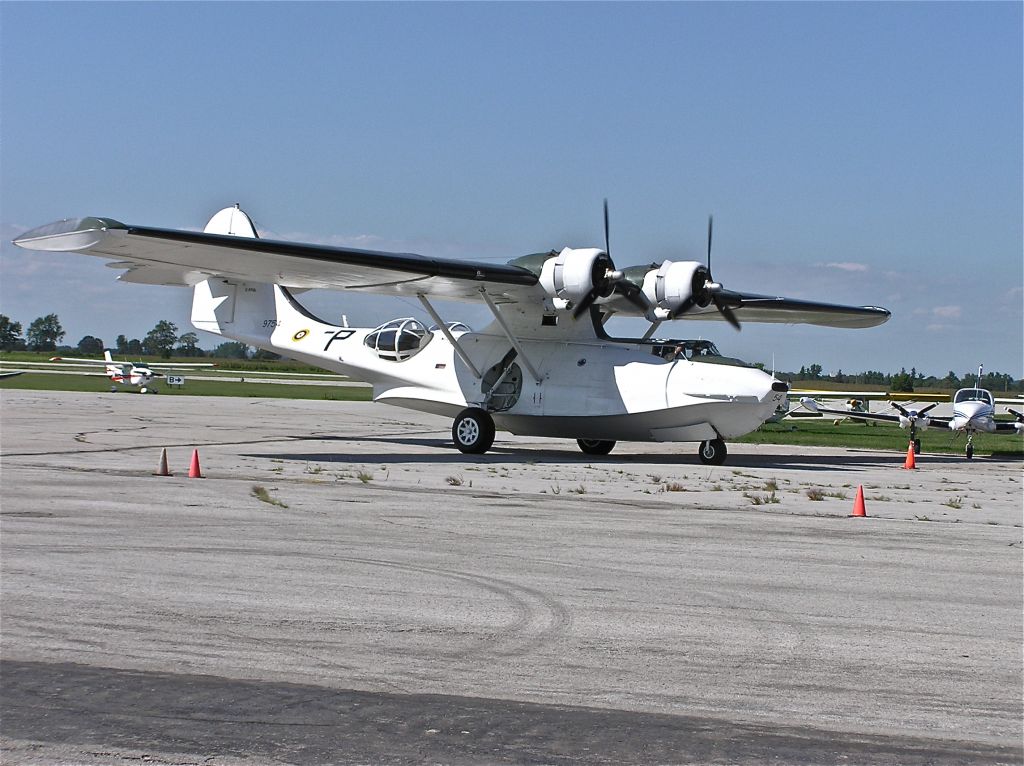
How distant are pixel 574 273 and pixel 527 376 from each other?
3.07 meters

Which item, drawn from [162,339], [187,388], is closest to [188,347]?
[162,339]

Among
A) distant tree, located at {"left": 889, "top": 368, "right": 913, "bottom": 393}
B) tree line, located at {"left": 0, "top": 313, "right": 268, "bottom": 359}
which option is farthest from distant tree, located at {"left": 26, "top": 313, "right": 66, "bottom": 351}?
distant tree, located at {"left": 889, "top": 368, "right": 913, "bottom": 393}

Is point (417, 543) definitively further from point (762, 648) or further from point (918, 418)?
point (918, 418)

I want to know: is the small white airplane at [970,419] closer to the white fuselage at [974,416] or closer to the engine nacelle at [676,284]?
the white fuselage at [974,416]

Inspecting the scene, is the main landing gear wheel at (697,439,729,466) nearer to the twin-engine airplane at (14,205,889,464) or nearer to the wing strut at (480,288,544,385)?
the twin-engine airplane at (14,205,889,464)

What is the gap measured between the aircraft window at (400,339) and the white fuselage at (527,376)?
0.03 metres

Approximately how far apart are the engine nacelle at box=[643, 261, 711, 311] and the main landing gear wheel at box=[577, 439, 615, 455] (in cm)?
397

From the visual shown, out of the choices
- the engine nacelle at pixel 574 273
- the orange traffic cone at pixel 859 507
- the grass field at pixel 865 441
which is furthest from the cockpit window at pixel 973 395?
the orange traffic cone at pixel 859 507

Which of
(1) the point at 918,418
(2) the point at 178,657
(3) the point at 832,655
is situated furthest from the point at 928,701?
(1) the point at 918,418

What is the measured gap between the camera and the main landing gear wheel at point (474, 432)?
934 inches

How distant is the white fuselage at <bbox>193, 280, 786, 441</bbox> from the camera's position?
21812 millimetres

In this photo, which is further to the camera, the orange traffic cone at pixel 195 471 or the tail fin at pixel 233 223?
the tail fin at pixel 233 223

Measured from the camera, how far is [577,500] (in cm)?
1516

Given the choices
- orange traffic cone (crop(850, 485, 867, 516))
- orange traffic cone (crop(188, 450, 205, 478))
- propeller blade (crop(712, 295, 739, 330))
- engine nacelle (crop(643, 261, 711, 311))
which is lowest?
orange traffic cone (crop(850, 485, 867, 516))
